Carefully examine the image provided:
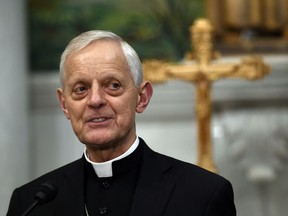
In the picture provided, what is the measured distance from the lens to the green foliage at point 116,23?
7223 millimetres

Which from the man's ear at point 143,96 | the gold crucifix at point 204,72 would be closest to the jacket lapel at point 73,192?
the man's ear at point 143,96

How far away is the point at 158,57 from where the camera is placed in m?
7.21

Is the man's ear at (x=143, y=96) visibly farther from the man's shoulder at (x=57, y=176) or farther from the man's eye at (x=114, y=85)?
the man's shoulder at (x=57, y=176)

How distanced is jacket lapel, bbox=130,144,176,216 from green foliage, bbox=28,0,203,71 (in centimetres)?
382

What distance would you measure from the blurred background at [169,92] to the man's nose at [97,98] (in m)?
3.40

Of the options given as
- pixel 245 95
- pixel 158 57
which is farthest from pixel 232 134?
pixel 158 57

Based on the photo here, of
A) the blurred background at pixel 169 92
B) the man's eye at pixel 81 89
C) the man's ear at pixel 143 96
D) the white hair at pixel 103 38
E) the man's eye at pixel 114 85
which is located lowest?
the blurred background at pixel 169 92

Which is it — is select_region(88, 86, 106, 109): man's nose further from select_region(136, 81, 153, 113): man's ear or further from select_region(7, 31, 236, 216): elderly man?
select_region(136, 81, 153, 113): man's ear

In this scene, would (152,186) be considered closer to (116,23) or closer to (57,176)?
(57,176)

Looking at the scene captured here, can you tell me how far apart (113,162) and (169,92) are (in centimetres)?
372

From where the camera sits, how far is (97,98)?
3148 mm

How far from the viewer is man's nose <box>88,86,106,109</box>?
3.15 meters

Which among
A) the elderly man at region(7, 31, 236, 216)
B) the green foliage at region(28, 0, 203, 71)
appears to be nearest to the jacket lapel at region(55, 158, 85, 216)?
the elderly man at region(7, 31, 236, 216)

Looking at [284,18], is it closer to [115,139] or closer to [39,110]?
[39,110]
